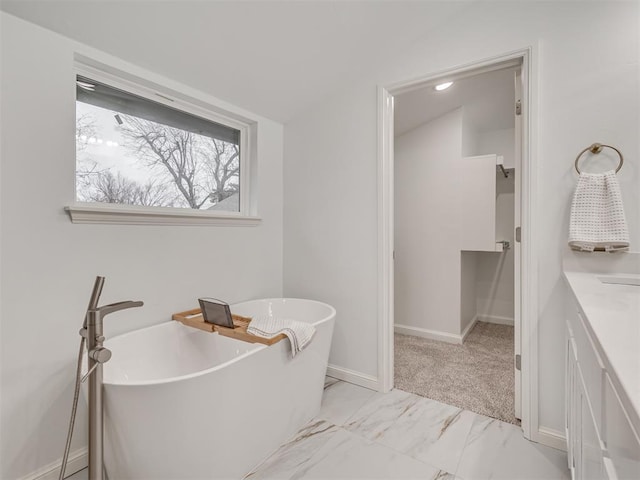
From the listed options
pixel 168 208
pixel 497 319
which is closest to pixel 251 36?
pixel 168 208

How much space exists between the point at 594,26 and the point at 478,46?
0.52m

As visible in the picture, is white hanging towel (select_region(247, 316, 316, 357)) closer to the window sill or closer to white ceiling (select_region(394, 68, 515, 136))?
the window sill

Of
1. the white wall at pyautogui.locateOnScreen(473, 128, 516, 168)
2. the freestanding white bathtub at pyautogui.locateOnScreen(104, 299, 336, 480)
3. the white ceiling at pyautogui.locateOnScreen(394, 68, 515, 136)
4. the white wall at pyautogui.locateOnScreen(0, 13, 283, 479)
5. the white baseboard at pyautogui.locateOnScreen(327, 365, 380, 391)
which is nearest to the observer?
the freestanding white bathtub at pyautogui.locateOnScreen(104, 299, 336, 480)

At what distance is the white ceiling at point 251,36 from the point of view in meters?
1.44

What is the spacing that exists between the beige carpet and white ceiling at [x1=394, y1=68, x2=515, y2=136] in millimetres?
2108

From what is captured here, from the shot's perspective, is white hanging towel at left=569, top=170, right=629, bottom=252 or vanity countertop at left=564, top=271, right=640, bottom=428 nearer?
vanity countertop at left=564, top=271, right=640, bottom=428

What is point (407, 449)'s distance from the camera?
5.29 ft

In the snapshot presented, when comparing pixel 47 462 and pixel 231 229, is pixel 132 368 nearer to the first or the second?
pixel 47 462

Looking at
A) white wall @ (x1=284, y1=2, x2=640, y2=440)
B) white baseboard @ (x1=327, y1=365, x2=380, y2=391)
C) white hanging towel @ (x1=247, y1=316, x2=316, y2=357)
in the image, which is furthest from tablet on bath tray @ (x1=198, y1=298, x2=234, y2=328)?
white baseboard @ (x1=327, y1=365, x2=380, y2=391)

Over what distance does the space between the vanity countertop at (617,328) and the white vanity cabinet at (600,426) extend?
19mm

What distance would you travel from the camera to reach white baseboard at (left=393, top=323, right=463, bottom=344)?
305 cm

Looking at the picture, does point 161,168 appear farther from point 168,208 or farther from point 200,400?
point 200,400

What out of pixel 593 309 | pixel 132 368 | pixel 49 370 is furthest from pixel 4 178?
pixel 593 309

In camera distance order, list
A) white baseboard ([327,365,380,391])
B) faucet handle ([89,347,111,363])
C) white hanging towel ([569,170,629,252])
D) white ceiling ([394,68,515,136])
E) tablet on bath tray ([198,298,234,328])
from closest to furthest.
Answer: faucet handle ([89,347,111,363])
white hanging towel ([569,170,629,252])
tablet on bath tray ([198,298,234,328])
white baseboard ([327,365,380,391])
white ceiling ([394,68,515,136])
